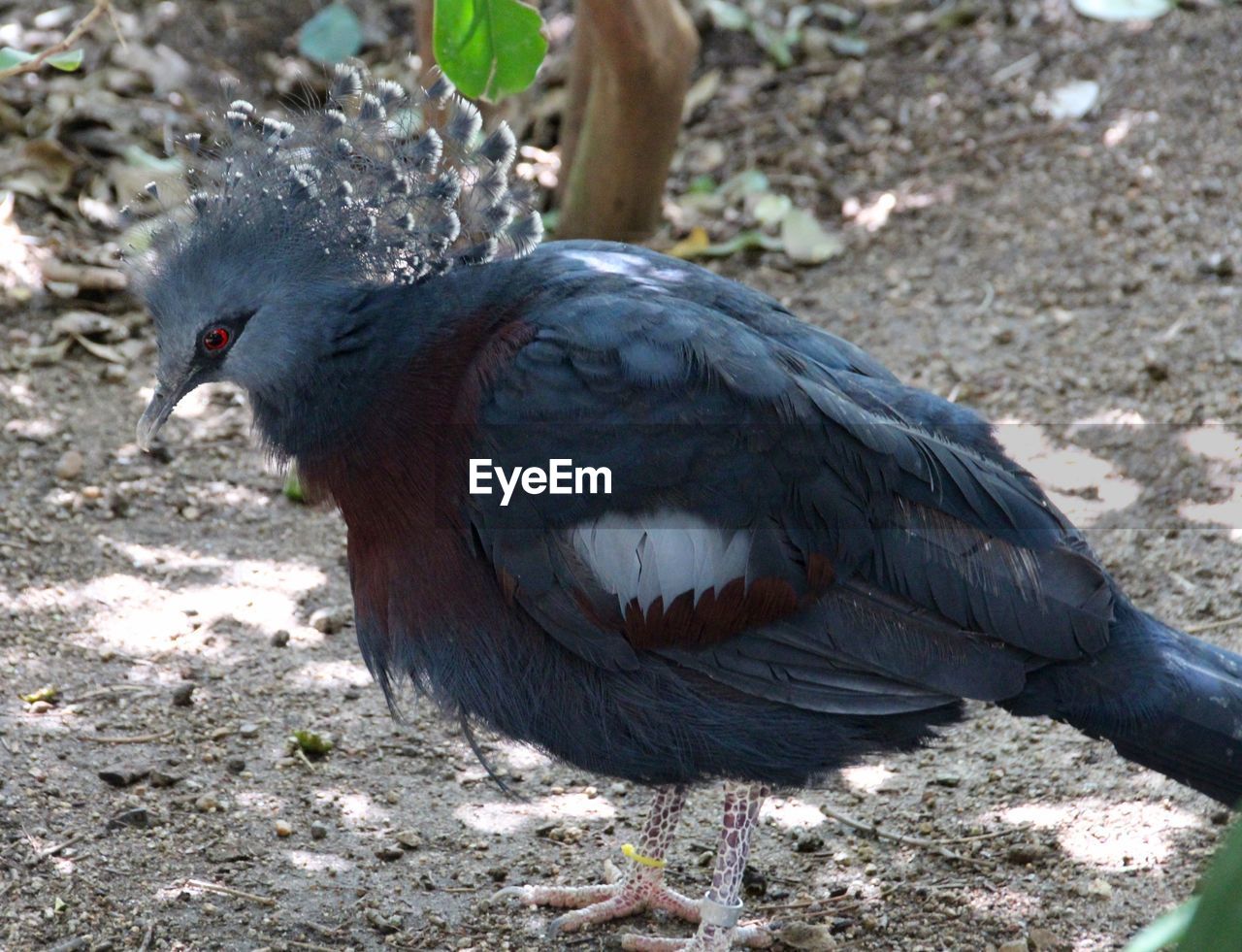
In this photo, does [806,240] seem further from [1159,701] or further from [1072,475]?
[1159,701]

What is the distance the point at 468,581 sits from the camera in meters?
3.16

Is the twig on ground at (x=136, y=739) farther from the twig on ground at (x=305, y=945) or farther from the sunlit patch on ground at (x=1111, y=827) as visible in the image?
the sunlit patch on ground at (x=1111, y=827)

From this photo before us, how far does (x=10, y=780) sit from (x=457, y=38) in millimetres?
2228

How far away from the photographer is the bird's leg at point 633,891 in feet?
11.7

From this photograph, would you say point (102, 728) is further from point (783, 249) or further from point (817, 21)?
point (817, 21)

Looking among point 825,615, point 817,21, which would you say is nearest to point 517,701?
point 825,615

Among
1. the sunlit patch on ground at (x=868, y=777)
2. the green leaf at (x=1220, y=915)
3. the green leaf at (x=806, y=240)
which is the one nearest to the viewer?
the green leaf at (x=1220, y=915)

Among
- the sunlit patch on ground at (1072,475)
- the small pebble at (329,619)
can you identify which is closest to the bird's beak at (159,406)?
the small pebble at (329,619)

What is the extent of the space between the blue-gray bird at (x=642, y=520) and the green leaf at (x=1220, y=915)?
1724 mm

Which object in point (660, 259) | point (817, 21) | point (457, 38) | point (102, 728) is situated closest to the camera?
point (457, 38)

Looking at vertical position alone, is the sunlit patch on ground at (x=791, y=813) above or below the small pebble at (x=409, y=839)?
above

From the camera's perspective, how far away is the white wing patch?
3.07 metres

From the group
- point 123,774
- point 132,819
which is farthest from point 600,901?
point 123,774

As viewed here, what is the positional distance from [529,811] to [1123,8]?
5330 mm
